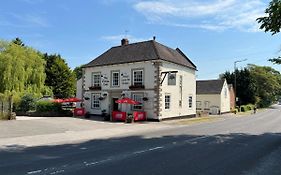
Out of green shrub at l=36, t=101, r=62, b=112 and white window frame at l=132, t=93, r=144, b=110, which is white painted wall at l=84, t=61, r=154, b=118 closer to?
white window frame at l=132, t=93, r=144, b=110

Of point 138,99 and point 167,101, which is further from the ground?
point 138,99

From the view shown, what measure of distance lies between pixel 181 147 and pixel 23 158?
7.02 m

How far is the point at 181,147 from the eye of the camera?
1499 centimetres

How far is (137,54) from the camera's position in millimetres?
37219

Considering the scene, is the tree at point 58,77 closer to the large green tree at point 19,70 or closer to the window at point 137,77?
the large green tree at point 19,70

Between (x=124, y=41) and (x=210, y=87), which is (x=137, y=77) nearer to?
(x=124, y=41)

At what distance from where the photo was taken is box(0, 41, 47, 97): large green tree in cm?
4397

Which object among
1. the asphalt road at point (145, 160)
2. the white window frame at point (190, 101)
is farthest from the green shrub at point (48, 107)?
the asphalt road at point (145, 160)

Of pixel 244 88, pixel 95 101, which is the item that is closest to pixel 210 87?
pixel 244 88

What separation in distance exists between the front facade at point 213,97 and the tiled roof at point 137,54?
1944 cm

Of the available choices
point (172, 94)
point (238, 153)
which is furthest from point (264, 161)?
point (172, 94)

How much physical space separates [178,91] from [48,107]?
595 inches

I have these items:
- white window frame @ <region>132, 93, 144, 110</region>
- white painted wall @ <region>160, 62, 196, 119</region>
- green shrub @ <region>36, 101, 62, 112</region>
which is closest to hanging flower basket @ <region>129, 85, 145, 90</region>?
white window frame @ <region>132, 93, 144, 110</region>

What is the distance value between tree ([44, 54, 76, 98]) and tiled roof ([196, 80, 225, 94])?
1125 inches
